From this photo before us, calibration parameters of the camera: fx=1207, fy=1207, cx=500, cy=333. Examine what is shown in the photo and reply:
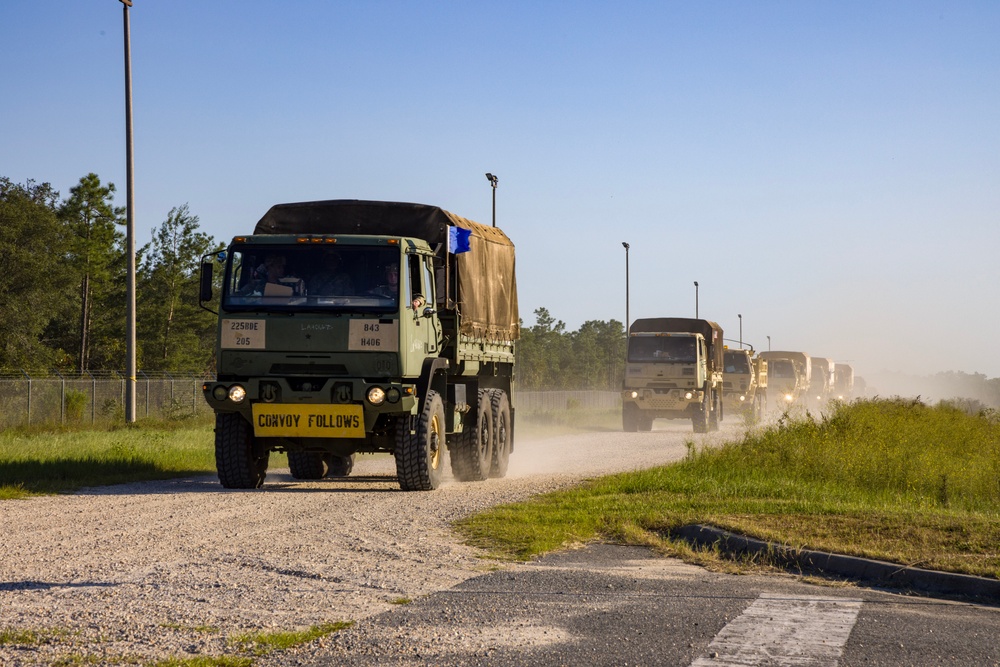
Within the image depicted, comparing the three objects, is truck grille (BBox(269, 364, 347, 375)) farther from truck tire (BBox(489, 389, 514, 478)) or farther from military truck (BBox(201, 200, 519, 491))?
truck tire (BBox(489, 389, 514, 478))

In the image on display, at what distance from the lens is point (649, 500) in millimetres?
13867

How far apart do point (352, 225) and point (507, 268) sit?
429cm

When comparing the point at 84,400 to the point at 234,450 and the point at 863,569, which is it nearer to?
the point at 234,450

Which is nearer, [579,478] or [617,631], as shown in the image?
[617,631]

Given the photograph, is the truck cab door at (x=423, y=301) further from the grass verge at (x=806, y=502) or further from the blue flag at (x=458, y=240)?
the grass verge at (x=806, y=502)

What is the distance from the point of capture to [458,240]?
55.1 feet

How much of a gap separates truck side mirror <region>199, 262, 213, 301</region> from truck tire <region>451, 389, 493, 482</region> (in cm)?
461

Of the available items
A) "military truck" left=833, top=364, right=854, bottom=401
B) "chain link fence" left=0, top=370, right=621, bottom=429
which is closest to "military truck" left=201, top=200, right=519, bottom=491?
→ "chain link fence" left=0, top=370, right=621, bottom=429

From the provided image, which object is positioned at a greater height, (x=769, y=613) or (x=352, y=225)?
(x=352, y=225)

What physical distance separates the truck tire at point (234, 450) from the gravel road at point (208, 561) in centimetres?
27

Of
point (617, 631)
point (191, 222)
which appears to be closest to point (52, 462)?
point (617, 631)

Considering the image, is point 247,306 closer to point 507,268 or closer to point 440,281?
point 440,281

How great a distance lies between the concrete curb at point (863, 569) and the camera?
8.62 meters

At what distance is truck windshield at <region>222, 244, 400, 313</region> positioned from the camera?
1474cm
